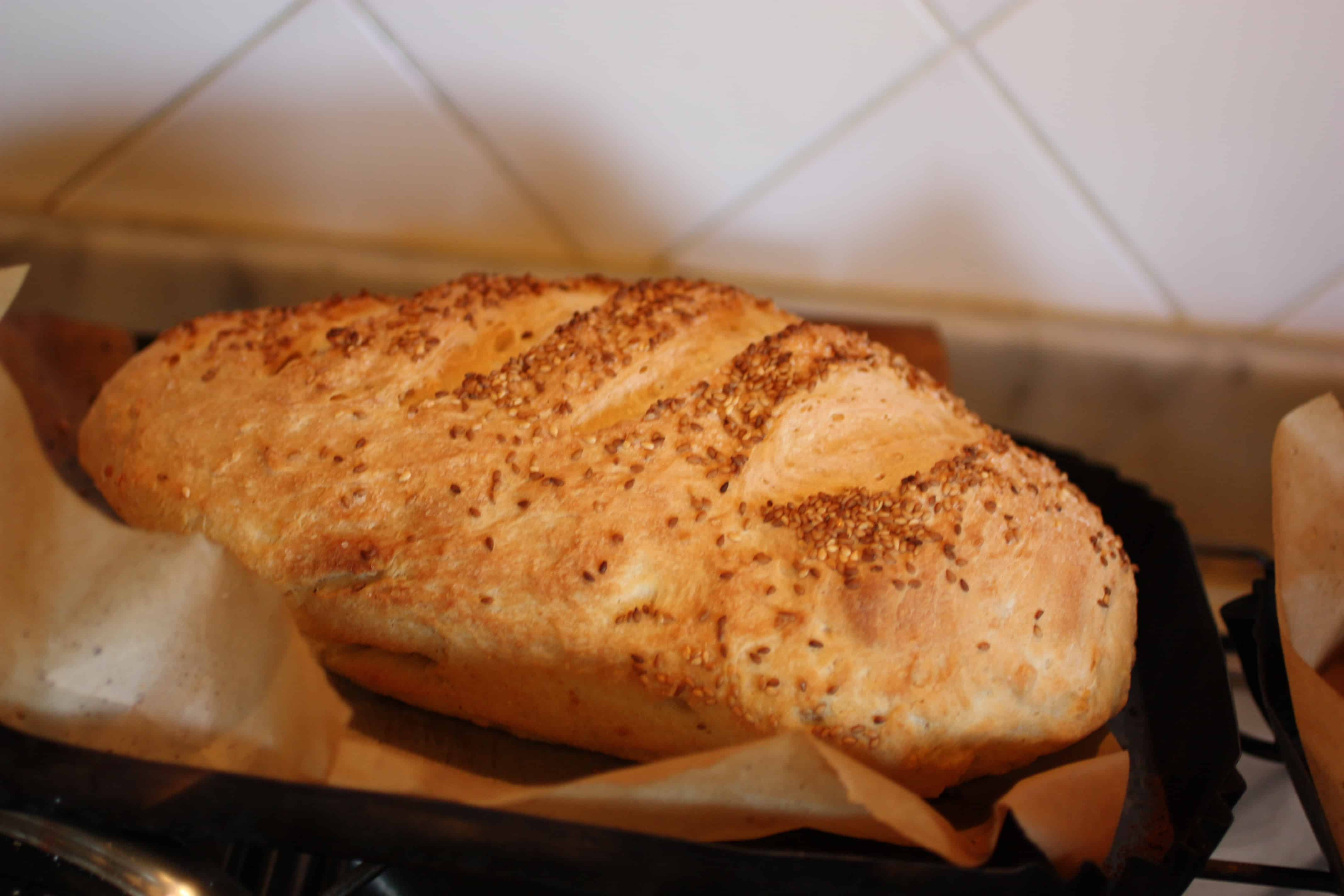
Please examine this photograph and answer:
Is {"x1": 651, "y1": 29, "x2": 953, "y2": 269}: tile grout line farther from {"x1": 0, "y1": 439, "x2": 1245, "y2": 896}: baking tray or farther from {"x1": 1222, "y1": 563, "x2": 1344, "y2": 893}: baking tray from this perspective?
{"x1": 0, "y1": 439, "x2": 1245, "y2": 896}: baking tray

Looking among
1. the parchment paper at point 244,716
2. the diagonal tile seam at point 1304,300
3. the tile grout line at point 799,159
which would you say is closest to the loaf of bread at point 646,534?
the parchment paper at point 244,716

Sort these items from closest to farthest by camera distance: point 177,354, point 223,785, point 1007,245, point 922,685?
point 223,785 < point 922,685 < point 177,354 < point 1007,245

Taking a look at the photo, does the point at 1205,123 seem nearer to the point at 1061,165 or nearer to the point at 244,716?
the point at 1061,165

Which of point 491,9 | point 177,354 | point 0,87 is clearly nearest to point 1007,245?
point 491,9

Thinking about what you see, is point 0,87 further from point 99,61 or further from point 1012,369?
point 1012,369

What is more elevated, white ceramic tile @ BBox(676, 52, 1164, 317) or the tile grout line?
the tile grout line

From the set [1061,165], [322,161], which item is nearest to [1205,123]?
[1061,165]

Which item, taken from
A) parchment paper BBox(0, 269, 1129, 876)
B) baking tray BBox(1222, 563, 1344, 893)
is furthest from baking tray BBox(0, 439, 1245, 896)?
baking tray BBox(1222, 563, 1344, 893)
